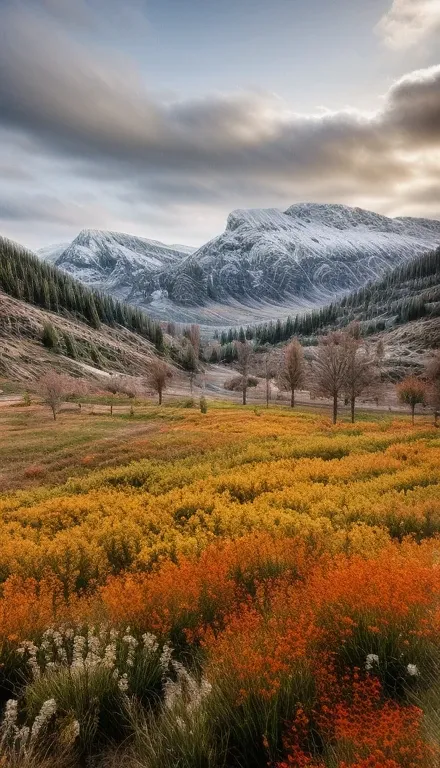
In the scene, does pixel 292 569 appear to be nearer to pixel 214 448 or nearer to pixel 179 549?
pixel 179 549

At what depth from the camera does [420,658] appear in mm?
4809

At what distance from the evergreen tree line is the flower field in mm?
165999

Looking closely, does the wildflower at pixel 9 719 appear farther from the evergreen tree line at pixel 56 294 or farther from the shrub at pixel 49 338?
the evergreen tree line at pixel 56 294

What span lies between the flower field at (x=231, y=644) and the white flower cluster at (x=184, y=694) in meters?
0.03

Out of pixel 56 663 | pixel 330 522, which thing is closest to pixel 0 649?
pixel 56 663

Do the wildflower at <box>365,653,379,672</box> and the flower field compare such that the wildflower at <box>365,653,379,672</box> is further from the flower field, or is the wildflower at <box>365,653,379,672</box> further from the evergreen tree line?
the evergreen tree line

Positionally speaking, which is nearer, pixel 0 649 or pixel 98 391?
pixel 0 649

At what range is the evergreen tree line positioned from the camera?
158 metres

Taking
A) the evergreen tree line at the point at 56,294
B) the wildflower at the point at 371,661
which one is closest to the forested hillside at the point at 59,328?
the evergreen tree line at the point at 56,294

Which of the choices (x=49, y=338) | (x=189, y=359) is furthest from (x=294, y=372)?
(x=189, y=359)

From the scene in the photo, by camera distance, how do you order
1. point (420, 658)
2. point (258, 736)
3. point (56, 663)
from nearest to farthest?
point (258, 736) < point (420, 658) < point (56, 663)

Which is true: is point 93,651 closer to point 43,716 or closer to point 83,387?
point 43,716

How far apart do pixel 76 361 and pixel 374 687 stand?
135697 mm

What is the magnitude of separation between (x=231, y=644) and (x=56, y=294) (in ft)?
590
